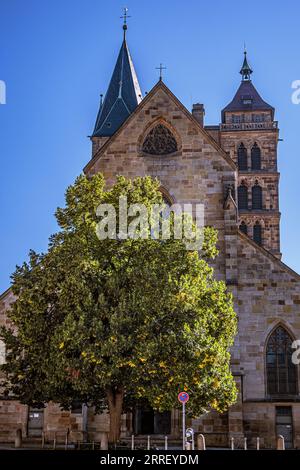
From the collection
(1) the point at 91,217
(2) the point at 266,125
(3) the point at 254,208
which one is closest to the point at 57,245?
(1) the point at 91,217

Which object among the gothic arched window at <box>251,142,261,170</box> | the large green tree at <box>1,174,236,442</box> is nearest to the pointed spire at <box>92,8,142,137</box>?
the gothic arched window at <box>251,142,261,170</box>

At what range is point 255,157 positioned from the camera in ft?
185

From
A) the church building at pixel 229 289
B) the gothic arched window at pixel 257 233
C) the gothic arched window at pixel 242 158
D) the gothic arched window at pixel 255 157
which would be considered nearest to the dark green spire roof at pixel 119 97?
the gothic arched window at pixel 242 158

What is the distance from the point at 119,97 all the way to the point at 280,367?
28.2 m

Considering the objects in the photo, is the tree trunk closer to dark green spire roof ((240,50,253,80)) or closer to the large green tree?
the large green tree

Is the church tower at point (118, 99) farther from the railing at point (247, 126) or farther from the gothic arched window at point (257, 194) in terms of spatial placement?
the gothic arched window at point (257, 194)

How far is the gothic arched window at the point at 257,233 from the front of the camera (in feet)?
175

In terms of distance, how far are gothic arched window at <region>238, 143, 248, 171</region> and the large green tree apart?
30560 millimetres

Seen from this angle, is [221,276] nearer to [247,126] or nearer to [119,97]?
[119,97]

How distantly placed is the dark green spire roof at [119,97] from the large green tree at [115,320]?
1112 inches

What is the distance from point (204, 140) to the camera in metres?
34.2

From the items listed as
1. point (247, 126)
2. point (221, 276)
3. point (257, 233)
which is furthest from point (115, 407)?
point (247, 126)
